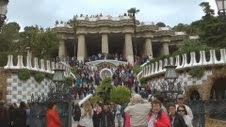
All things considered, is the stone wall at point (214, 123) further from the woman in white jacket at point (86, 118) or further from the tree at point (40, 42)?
the tree at point (40, 42)

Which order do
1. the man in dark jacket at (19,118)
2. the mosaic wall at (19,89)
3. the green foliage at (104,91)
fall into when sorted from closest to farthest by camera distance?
1. the man in dark jacket at (19,118)
2. the green foliage at (104,91)
3. the mosaic wall at (19,89)

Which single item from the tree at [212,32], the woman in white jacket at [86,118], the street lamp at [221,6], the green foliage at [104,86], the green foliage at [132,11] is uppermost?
the green foliage at [132,11]

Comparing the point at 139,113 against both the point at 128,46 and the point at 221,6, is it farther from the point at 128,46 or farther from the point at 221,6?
the point at 128,46

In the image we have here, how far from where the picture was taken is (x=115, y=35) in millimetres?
68688

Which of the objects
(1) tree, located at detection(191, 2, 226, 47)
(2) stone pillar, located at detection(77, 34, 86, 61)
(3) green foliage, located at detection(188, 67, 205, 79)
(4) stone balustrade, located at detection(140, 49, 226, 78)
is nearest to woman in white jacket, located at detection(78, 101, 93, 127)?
(3) green foliage, located at detection(188, 67, 205, 79)

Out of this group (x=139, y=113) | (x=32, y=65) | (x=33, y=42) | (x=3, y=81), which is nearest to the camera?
(x=139, y=113)

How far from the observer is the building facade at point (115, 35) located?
65875 mm

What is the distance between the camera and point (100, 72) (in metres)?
49.5

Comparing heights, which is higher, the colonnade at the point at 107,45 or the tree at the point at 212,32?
the colonnade at the point at 107,45

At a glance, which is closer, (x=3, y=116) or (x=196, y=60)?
(x=3, y=116)

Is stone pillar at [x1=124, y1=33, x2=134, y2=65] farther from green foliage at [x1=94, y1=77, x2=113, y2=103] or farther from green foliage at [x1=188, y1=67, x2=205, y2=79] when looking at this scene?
green foliage at [x1=188, y1=67, x2=205, y2=79]

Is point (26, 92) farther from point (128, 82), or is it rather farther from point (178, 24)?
point (178, 24)

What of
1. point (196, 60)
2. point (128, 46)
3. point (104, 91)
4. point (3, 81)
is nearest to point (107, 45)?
point (128, 46)

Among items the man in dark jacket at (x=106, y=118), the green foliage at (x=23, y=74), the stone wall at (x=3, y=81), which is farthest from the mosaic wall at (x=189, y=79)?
the man in dark jacket at (x=106, y=118)
